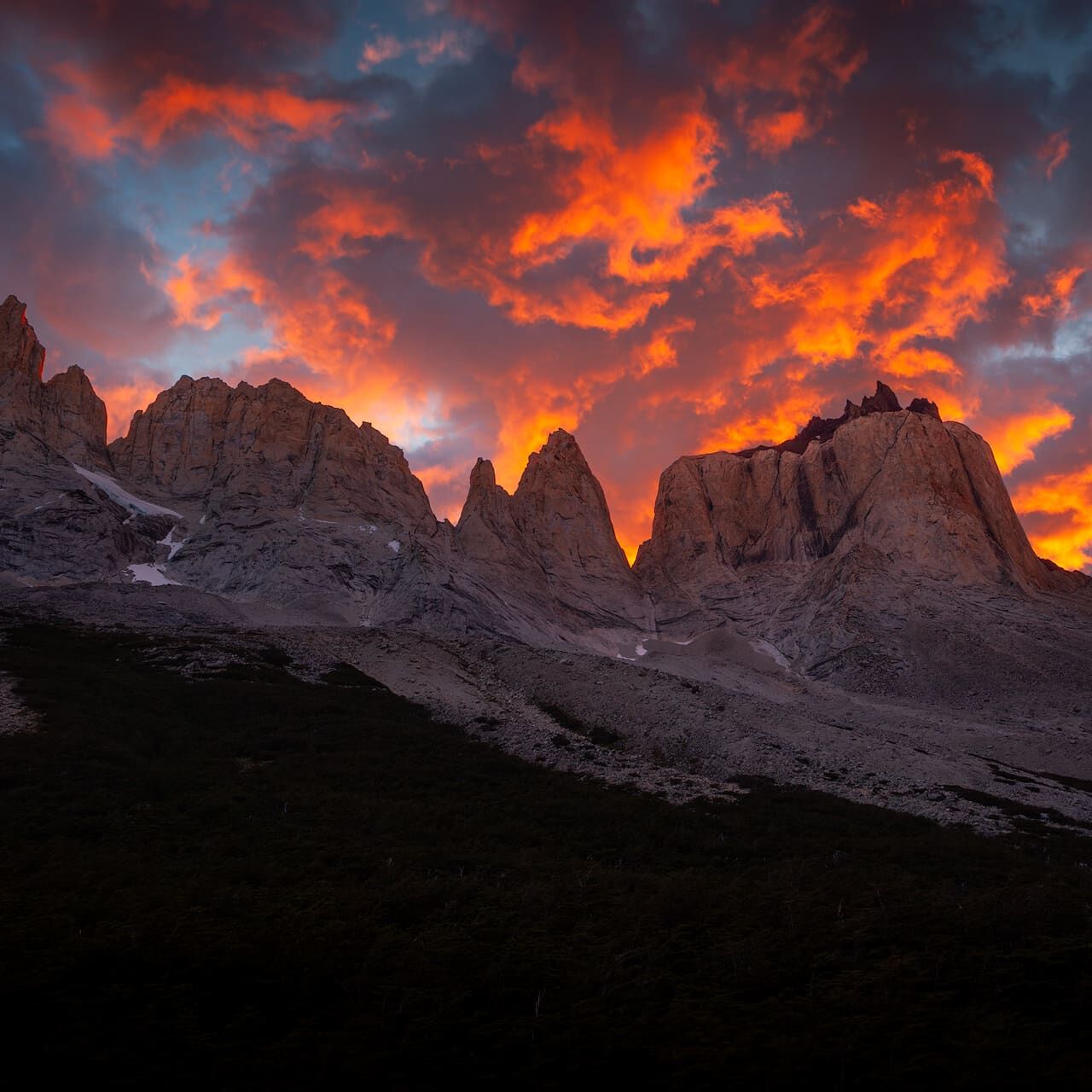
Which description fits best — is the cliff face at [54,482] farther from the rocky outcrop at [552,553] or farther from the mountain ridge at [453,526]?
the rocky outcrop at [552,553]

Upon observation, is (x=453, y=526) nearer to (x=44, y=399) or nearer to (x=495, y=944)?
(x=44, y=399)

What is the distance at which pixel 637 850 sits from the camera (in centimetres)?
2388

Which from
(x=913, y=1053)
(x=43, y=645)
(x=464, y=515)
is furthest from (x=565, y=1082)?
(x=464, y=515)

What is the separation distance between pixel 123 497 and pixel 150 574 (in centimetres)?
3284

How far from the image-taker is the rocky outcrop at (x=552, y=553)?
535 feet

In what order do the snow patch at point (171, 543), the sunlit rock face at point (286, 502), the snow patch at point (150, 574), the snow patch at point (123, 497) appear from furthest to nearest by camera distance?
the snow patch at point (123, 497) → the snow patch at point (171, 543) → the sunlit rock face at point (286, 502) → the snow patch at point (150, 574)

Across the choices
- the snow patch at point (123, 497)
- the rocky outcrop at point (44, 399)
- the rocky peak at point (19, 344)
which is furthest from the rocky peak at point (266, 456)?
the rocky peak at point (19, 344)

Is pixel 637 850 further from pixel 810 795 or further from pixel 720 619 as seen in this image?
pixel 720 619

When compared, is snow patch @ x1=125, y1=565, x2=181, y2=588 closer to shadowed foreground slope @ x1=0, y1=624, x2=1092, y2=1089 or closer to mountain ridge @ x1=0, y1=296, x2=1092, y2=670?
mountain ridge @ x1=0, y1=296, x2=1092, y2=670

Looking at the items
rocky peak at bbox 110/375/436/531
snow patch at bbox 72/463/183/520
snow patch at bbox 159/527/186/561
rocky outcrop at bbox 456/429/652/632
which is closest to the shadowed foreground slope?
rocky outcrop at bbox 456/429/652/632

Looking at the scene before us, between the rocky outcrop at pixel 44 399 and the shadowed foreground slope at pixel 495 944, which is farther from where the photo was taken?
the rocky outcrop at pixel 44 399

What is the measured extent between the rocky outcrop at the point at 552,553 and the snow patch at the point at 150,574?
61.1 metres

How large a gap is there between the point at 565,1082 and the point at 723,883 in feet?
38.6

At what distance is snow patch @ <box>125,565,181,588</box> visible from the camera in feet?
425
